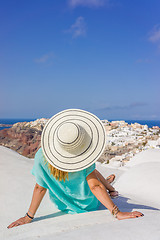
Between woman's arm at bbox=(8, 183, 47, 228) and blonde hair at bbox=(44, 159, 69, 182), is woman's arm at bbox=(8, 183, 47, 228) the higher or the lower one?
the lower one

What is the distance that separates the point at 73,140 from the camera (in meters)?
1.57

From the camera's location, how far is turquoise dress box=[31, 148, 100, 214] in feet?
5.87

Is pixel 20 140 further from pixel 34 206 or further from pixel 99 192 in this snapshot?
pixel 99 192

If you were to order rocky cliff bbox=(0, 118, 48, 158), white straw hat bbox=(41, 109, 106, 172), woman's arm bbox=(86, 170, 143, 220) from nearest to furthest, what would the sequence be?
white straw hat bbox=(41, 109, 106, 172) < woman's arm bbox=(86, 170, 143, 220) < rocky cliff bbox=(0, 118, 48, 158)

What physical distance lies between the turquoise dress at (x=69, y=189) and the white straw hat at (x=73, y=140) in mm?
126

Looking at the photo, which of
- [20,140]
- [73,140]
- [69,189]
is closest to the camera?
[73,140]

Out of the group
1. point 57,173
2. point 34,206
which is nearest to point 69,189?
point 57,173

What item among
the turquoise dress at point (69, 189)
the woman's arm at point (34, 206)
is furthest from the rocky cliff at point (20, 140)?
the woman's arm at point (34, 206)

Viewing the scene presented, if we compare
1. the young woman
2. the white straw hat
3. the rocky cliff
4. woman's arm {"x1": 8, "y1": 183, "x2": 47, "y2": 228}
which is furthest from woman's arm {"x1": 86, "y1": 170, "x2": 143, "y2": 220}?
the rocky cliff

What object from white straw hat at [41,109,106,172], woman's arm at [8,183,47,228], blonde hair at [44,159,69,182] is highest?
white straw hat at [41,109,106,172]

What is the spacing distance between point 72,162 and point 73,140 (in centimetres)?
19

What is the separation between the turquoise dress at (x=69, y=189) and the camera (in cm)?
179

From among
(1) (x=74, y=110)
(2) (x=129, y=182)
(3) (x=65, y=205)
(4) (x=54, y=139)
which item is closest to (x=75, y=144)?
(4) (x=54, y=139)

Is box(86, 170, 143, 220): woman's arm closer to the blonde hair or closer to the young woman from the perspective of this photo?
the young woman
